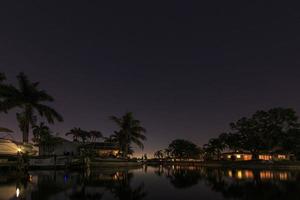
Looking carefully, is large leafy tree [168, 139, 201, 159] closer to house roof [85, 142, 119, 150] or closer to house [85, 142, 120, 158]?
house roof [85, 142, 119, 150]

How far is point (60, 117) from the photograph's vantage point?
2010 inches

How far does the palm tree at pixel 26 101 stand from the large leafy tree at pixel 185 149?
398ft

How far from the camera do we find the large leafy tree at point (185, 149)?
165137 millimetres

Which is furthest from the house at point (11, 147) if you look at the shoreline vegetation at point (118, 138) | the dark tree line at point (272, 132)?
the dark tree line at point (272, 132)

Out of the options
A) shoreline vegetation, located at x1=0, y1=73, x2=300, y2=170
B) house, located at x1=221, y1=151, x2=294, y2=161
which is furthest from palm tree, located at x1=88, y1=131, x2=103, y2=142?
house, located at x1=221, y1=151, x2=294, y2=161

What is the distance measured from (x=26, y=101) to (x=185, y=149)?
411 ft

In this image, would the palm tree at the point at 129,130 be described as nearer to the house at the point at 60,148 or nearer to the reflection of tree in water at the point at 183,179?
the house at the point at 60,148

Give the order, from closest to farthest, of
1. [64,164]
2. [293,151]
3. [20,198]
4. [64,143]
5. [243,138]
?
[20,198] → [64,164] → [64,143] → [293,151] → [243,138]

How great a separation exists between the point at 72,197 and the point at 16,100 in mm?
32432

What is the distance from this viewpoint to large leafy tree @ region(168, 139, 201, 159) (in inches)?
6501

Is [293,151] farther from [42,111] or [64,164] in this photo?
[42,111]

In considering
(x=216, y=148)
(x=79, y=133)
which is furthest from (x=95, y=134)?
(x=216, y=148)

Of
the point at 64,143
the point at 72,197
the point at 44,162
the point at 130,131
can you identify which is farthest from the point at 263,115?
the point at 72,197

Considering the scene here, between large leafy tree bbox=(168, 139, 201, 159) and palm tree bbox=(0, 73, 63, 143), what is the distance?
121231 mm
